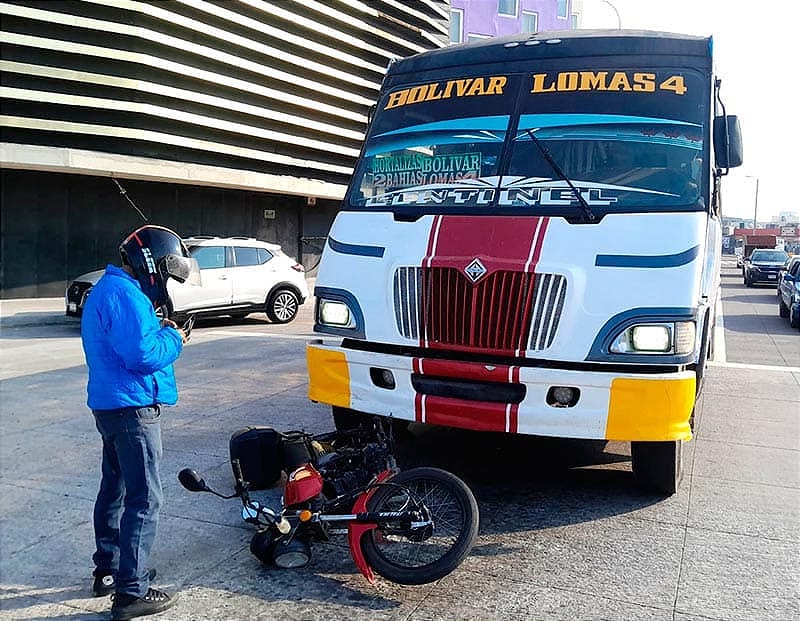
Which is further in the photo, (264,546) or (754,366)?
(754,366)

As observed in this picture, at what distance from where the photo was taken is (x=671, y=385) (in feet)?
13.9

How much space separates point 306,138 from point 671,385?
2123 cm

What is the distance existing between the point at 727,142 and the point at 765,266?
28055 millimetres

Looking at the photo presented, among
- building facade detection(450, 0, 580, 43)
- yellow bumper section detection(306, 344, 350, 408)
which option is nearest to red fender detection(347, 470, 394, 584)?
yellow bumper section detection(306, 344, 350, 408)

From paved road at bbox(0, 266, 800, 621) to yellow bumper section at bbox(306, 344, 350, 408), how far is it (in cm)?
93

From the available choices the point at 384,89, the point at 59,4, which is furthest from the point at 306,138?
the point at 384,89

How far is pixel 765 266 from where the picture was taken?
30.6 meters

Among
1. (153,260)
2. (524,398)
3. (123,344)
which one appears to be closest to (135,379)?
(123,344)

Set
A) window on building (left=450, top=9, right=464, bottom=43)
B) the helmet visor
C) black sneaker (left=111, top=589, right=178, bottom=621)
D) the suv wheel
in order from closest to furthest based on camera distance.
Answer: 1. black sneaker (left=111, top=589, right=178, bottom=621)
2. the helmet visor
3. the suv wheel
4. window on building (left=450, top=9, right=464, bottom=43)

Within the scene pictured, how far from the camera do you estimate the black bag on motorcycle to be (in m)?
4.82

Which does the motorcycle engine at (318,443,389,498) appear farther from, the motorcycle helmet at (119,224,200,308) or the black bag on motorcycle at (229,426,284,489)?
the motorcycle helmet at (119,224,200,308)

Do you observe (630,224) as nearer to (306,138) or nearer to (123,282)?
(123,282)

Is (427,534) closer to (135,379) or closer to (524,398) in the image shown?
(524,398)

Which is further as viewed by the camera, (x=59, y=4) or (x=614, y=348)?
(x=59, y=4)
